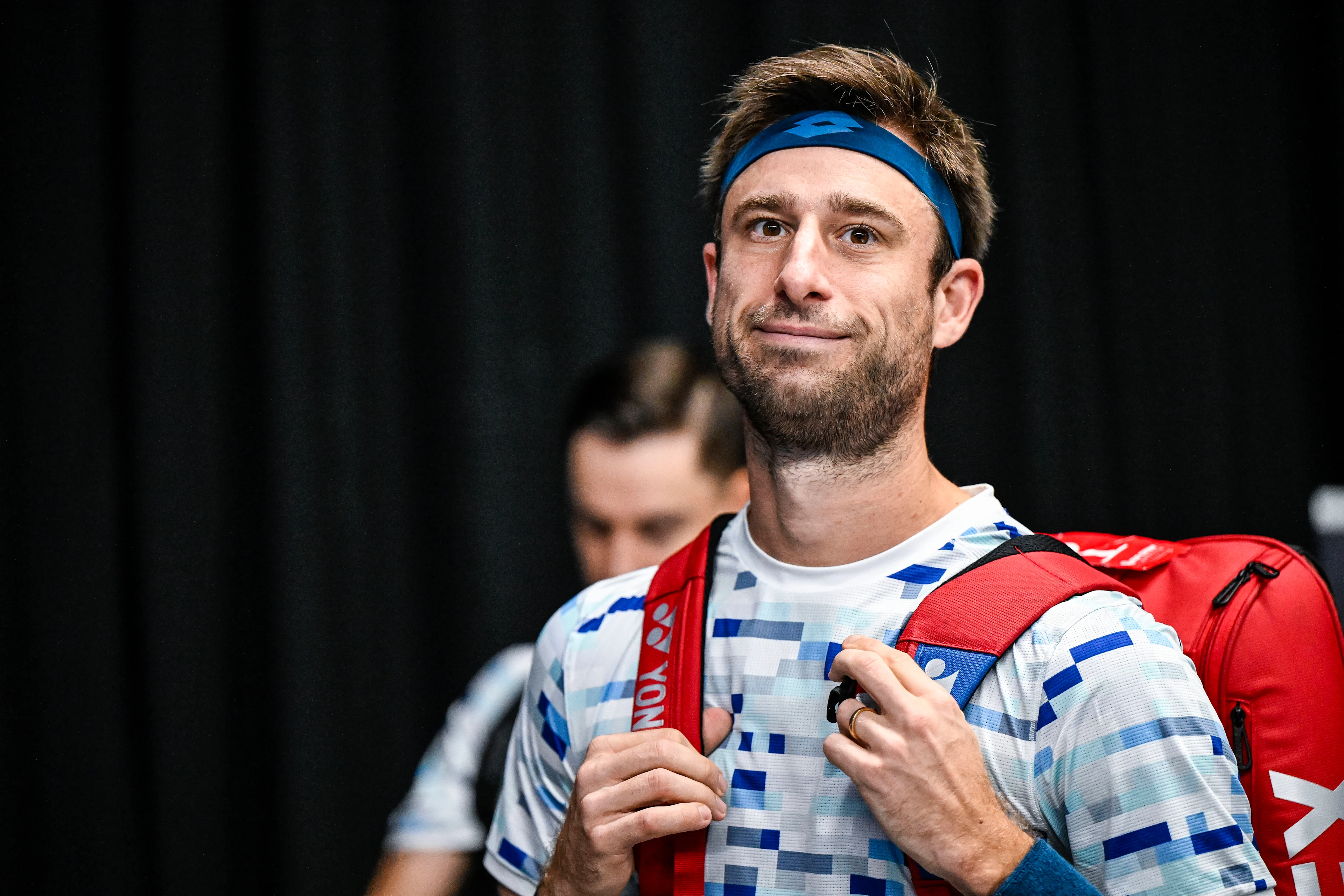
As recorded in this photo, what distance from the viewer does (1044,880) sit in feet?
3.23

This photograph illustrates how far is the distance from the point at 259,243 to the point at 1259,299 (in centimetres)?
189

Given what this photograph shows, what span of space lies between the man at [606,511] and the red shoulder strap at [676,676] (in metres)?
0.53

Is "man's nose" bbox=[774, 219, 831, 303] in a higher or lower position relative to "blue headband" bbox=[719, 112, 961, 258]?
lower

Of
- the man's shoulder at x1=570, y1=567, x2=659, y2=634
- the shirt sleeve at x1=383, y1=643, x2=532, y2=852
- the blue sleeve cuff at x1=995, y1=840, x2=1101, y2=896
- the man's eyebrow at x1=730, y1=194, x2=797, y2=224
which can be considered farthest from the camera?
the shirt sleeve at x1=383, y1=643, x2=532, y2=852

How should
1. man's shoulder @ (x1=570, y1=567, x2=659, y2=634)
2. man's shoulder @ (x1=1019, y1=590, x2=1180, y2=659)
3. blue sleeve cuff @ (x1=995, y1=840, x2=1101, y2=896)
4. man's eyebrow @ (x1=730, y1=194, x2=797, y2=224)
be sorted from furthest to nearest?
man's shoulder @ (x1=570, y1=567, x2=659, y2=634) → man's eyebrow @ (x1=730, y1=194, x2=797, y2=224) → man's shoulder @ (x1=1019, y1=590, x2=1180, y2=659) → blue sleeve cuff @ (x1=995, y1=840, x2=1101, y2=896)

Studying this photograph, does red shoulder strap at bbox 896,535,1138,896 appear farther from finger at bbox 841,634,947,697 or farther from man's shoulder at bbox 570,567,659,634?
man's shoulder at bbox 570,567,659,634

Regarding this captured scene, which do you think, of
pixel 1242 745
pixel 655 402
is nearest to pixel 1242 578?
pixel 1242 745

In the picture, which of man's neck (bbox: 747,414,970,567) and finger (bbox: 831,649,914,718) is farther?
man's neck (bbox: 747,414,970,567)

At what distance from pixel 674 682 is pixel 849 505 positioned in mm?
303

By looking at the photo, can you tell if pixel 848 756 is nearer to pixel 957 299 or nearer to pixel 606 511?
pixel 957 299

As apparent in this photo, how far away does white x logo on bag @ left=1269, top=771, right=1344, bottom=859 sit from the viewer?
108 centimetres

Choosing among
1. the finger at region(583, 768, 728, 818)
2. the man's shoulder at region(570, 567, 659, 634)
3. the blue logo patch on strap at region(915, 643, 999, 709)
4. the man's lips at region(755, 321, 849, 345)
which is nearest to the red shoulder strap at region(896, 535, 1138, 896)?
the blue logo patch on strap at region(915, 643, 999, 709)

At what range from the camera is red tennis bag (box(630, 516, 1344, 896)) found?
1.09 meters

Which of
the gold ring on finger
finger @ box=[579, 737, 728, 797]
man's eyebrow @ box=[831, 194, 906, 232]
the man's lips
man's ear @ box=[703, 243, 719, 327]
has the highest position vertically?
man's eyebrow @ box=[831, 194, 906, 232]
